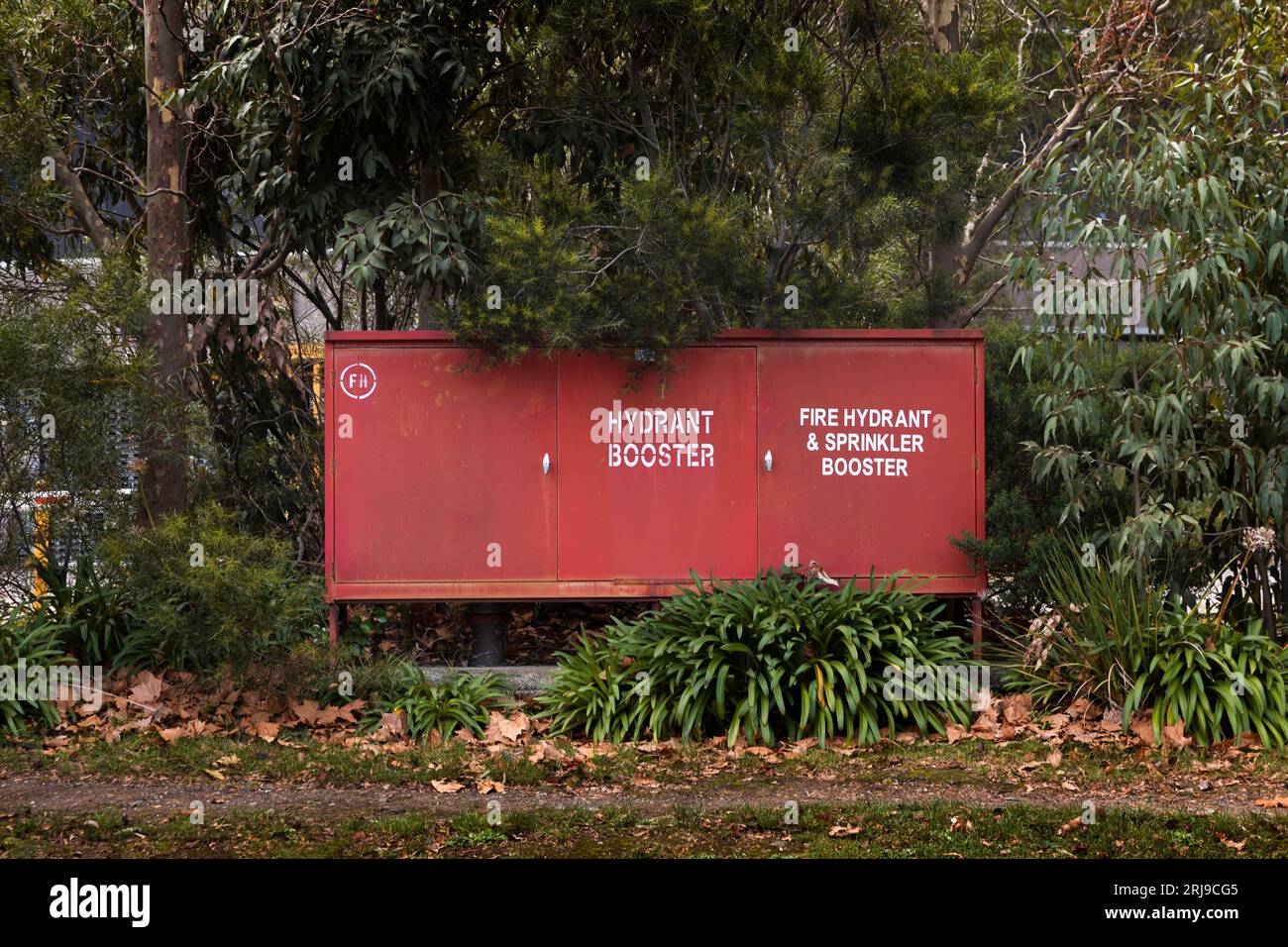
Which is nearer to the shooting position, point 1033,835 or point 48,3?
point 1033,835

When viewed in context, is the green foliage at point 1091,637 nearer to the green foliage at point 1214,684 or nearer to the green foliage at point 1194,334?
the green foliage at point 1214,684

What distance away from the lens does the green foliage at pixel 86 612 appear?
825cm

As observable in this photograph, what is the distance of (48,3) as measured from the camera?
1026 cm

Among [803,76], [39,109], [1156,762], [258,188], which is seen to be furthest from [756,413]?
[39,109]

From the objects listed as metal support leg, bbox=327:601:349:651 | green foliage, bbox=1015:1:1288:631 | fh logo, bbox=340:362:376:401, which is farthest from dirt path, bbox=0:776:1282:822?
fh logo, bbox=340:362:376:401

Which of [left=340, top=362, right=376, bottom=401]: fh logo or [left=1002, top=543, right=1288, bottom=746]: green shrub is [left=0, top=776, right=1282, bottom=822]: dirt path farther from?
[left=340, top=362, right=376, bottom=401]: fh logo

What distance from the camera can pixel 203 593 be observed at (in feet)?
25.0

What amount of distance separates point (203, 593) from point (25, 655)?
1.28 m

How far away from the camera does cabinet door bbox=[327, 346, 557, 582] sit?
8.26 metres

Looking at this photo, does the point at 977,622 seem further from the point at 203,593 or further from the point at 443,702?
the point at 203,593

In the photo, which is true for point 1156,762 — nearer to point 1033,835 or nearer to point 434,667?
point 1033,835

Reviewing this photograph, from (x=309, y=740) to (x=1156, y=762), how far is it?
186 inches

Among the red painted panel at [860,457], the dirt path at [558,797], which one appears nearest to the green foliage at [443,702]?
the dirt path at [558,797]

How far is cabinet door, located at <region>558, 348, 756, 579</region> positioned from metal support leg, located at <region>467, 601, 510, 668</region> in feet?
2.23
